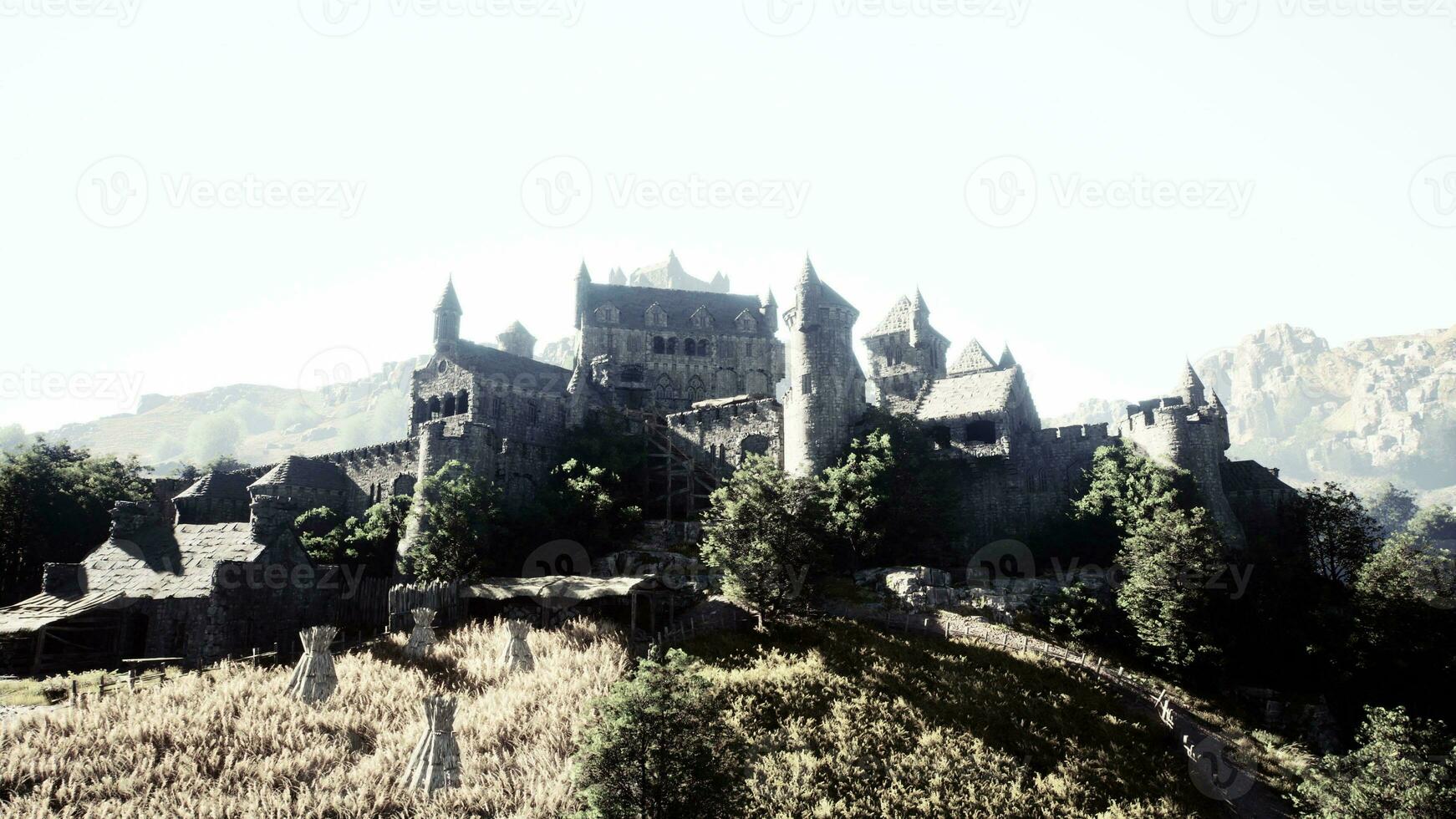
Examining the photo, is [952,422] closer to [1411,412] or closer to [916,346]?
[916,346]

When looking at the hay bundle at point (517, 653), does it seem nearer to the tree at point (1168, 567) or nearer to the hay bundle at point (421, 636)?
the hay bundle at point (421, 636)

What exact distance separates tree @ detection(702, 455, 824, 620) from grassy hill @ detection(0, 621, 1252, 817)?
1819 mm

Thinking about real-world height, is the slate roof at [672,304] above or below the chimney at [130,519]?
above

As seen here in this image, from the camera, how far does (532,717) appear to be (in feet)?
71.3

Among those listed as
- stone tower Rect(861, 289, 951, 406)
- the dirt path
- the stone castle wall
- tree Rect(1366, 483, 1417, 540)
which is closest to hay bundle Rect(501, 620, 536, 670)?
the dirt path

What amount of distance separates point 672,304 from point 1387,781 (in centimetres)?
5502

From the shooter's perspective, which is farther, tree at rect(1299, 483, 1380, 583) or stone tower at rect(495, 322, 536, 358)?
stone tower at rect(495, 322, 536, 358)

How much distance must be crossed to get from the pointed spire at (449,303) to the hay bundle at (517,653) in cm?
3572

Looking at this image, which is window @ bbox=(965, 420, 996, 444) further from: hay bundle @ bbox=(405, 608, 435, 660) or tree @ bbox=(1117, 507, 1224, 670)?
hay bundle @ bbox=(405, 608, 435, 660)

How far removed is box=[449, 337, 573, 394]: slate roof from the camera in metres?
51.7

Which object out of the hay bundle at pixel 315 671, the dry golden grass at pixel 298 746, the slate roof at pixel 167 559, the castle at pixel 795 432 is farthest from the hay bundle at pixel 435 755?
the castle at pixel 795 432

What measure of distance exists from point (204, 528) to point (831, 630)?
90.1 feet

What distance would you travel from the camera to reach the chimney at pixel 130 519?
3562 cm

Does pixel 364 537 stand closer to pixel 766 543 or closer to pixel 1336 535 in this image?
pixel 766 543
